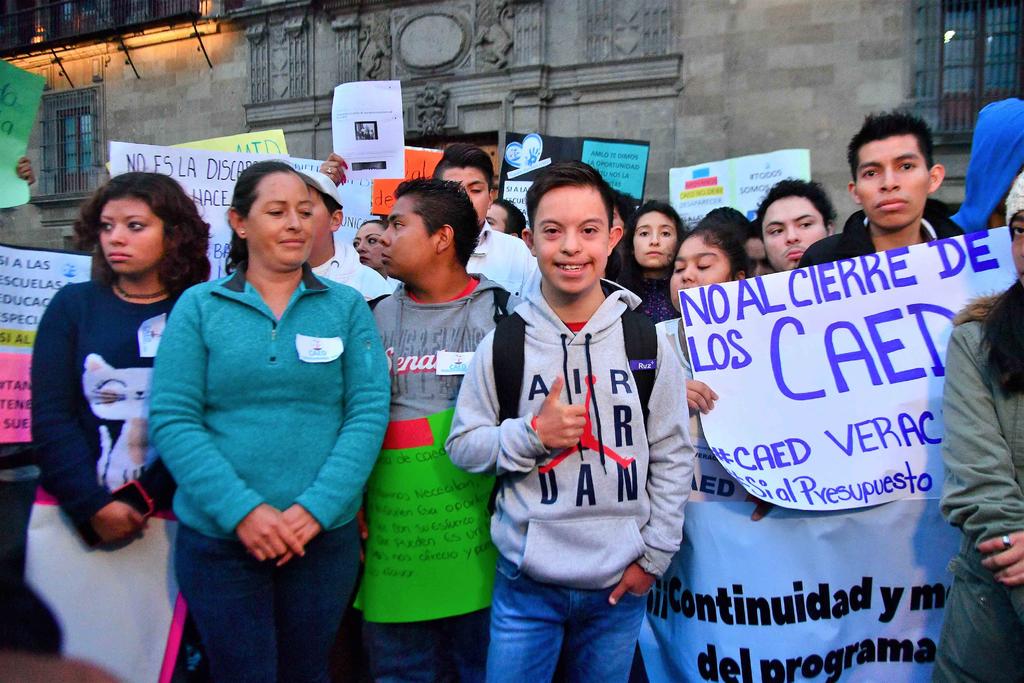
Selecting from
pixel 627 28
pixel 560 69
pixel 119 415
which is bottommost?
pixel 119 415

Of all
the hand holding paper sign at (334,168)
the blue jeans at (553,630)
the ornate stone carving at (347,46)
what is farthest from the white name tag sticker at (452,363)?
the ornate stone carving at (347,46)

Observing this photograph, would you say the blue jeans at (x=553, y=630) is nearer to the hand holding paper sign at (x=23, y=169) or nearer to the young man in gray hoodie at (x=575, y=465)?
the young man in gray hoodie at (x=575, y=465)

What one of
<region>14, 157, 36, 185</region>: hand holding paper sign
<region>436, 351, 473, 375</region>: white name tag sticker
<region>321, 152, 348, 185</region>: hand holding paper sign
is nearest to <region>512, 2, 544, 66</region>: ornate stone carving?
<region>321, 152, 348, 185</region>: hand holding paper sign

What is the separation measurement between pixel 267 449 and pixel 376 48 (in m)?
12.3

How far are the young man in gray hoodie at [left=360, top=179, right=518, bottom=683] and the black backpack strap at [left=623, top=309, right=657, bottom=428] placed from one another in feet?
1.62

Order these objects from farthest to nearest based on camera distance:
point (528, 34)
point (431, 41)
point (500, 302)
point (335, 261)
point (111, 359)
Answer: point (431, 41)
point (528, 34)
point (335, 261)
point (500, 302)
point (111, 359)

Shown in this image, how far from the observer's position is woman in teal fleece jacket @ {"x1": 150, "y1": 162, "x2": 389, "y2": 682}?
1.88 m

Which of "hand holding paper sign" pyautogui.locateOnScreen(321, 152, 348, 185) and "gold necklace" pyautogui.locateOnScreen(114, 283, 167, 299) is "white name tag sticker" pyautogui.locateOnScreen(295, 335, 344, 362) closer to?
"gold necklace" pyautogui.locateOnScreen(114, 283, 167, 299)

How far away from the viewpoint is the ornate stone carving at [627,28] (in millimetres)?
10953

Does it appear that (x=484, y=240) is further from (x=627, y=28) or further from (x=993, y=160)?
(x=627, y=28)

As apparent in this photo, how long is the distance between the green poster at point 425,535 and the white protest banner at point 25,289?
55.2 inches

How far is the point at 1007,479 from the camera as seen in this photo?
1.79 metres

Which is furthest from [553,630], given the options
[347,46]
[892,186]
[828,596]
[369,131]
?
[347,46]

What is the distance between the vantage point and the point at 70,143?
666 inches
